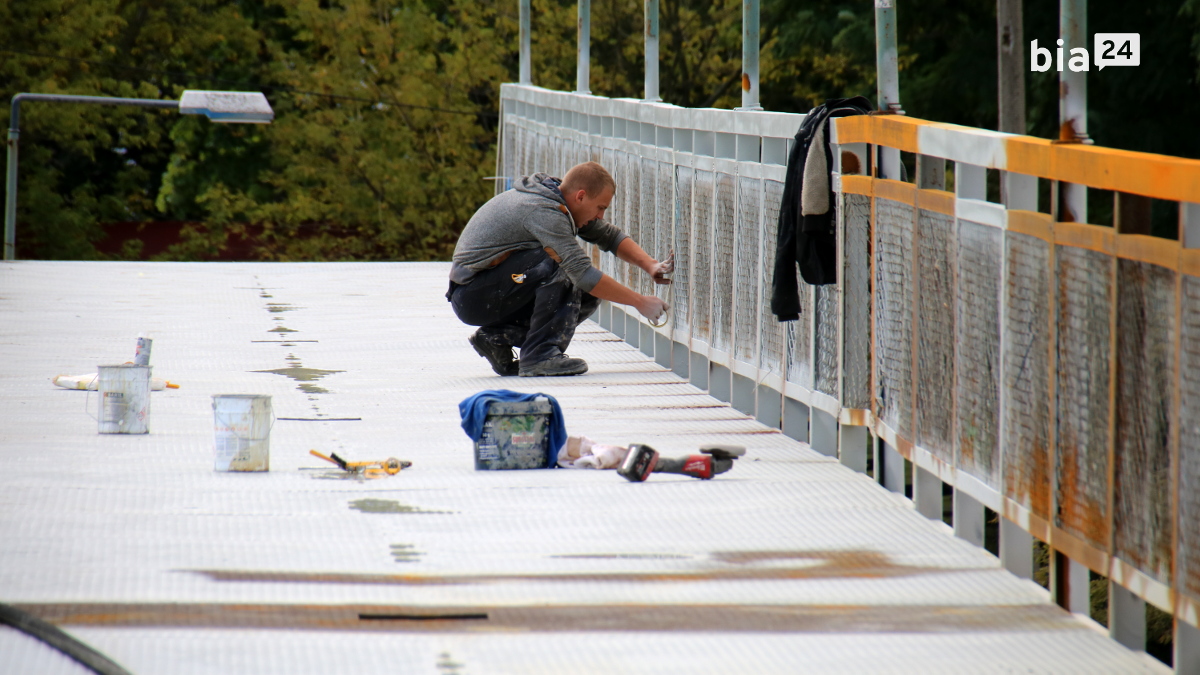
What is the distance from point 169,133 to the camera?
41.1 metres

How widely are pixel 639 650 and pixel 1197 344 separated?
4.90 feet

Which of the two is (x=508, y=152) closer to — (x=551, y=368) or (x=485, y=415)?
(x=551, y=368)

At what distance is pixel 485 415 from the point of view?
6.08 metres

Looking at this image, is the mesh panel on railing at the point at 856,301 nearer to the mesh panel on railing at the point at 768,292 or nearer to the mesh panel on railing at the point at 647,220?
the mesh panel on railing at the point at 768,292

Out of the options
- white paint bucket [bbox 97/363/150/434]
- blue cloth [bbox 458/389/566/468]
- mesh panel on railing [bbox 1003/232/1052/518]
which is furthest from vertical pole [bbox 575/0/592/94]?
mesh panel on railing [bbox 1003/232/1052/518]

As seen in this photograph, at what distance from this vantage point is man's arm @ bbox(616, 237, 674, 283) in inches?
333

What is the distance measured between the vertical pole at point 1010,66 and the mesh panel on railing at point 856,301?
1633cm

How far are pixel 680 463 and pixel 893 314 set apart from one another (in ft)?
3.12

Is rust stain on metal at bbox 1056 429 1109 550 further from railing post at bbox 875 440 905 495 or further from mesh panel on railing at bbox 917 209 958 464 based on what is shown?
railing post at bbox 875 440 905 495

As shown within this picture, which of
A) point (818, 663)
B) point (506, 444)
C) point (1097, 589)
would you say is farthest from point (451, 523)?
point (1097, 589)

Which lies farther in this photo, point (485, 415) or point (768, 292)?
point (768, 292)

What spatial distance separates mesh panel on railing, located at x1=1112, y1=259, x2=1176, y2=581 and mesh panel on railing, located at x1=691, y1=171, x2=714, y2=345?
4.39m

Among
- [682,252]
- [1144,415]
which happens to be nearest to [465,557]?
[1144,415]

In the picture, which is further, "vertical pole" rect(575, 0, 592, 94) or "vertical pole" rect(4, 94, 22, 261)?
"vertical pole" rect(4, 94, 22, 261)
